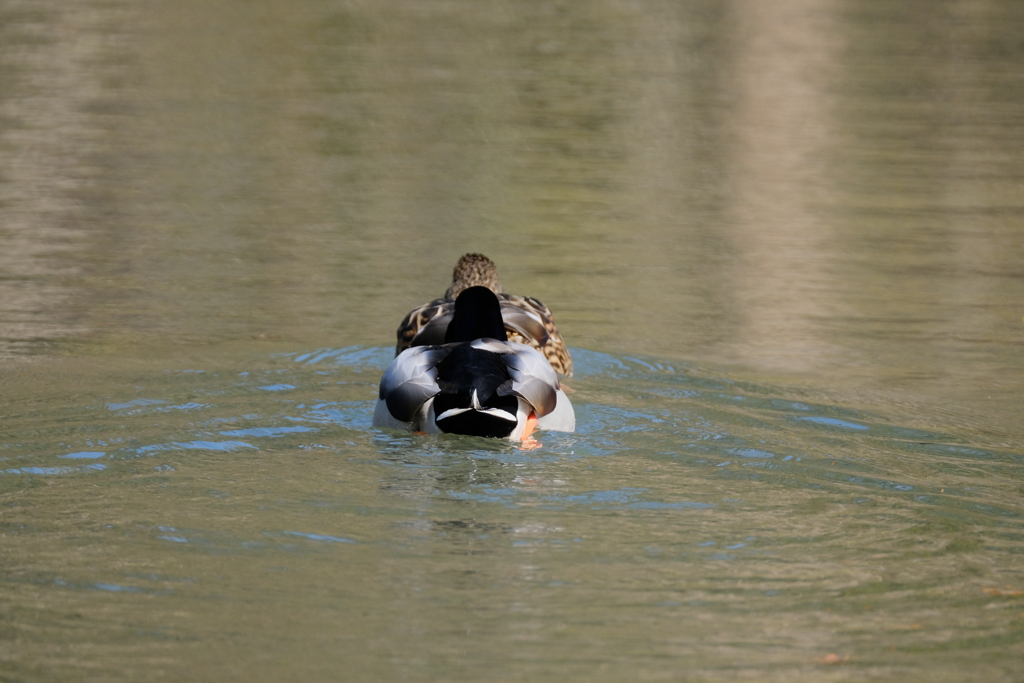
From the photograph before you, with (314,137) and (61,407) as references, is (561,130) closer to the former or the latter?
(314,137)

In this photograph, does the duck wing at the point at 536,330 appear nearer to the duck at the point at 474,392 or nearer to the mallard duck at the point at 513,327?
the mallard duck at the point at 513,327

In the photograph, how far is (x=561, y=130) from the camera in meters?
19.6

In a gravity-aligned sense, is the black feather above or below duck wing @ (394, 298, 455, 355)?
below

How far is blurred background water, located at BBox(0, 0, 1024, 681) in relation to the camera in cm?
495

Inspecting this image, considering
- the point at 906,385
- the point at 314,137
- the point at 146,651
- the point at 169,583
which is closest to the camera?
the point at 146,651

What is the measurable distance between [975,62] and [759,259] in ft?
54.0

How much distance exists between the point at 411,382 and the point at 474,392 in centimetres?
40

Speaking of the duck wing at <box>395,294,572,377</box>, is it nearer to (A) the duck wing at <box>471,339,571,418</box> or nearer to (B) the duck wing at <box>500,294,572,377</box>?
(B) the duck wing at <box>500,294,572,377</box>

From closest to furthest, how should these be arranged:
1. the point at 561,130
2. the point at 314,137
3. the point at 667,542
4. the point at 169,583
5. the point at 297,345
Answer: the point at 169,583 < the point at 667,542 < the point at 297,345 < the point at 314,137 < the point at 561,130

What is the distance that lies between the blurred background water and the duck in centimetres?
22

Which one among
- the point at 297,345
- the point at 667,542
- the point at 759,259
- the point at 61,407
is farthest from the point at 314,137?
the point at 667,542

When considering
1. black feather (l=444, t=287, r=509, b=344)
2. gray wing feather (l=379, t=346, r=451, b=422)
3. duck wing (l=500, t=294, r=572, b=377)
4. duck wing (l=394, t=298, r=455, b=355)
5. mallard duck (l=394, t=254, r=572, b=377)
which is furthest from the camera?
duck wing (l=500, t=294, r=572, b=377)

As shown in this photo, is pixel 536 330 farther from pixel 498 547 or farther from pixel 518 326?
pixel 498 547

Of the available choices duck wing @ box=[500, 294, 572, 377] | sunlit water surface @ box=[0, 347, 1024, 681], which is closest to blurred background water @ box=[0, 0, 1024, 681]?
sunlit water surface @ box=[0, 347, 1024, 681]
